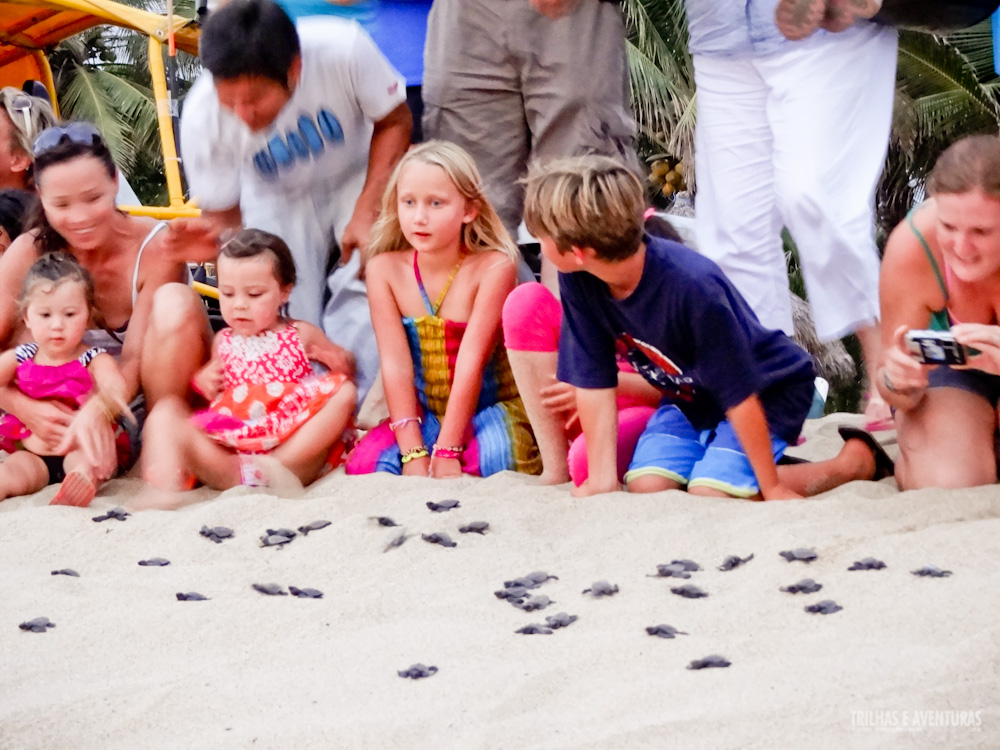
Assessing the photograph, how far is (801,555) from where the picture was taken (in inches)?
103

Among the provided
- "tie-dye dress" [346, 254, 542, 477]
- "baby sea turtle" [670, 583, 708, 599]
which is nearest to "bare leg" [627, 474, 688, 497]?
"tie-dye dress" [346, 254, 542, 477]

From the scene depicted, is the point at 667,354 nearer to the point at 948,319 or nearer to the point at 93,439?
the point at 948,319

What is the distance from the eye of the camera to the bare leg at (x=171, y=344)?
3779 millimetres

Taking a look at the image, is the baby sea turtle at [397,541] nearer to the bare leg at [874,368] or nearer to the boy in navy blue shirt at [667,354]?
the boy in navy blue shirt at [667,354]

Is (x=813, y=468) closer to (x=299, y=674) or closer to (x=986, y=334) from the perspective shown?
(x=986, y=334)

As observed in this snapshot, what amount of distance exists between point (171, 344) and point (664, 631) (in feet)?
6.87

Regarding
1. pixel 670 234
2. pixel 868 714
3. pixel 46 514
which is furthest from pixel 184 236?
pixel 868 714

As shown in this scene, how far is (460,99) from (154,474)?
1.56m

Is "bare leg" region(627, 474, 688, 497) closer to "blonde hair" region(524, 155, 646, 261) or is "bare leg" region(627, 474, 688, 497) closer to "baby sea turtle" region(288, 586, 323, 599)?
"blonde hair" region(524, 155, 646, 261)

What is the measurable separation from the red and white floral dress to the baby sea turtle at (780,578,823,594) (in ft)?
5.75

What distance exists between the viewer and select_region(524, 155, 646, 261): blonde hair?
3.05 m

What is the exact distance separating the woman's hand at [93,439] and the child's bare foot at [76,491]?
86mm

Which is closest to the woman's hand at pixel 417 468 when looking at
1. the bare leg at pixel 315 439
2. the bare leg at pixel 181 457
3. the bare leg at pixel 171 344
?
the bare leg at pixel 315 439

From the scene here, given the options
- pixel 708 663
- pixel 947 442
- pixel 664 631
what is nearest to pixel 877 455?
pixel 947 442
